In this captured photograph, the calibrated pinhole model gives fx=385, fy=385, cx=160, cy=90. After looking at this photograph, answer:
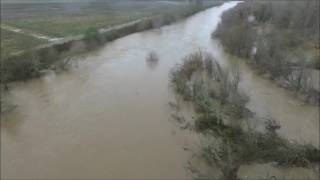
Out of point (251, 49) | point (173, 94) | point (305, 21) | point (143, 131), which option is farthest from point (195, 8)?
point (143, 131)

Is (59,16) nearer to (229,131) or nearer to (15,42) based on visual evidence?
(15,42)

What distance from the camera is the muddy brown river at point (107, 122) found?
8.25 metres

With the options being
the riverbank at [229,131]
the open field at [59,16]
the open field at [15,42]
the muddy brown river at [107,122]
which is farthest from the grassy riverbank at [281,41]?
the open field at [15,42]

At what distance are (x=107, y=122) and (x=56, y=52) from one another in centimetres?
659

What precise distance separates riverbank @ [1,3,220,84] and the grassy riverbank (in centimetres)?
511

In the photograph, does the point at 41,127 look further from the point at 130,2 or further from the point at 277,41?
the point at 130,2

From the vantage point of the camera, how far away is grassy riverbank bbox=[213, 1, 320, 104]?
1309 cm

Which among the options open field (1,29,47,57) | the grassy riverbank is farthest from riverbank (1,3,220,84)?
the grassy riverbank

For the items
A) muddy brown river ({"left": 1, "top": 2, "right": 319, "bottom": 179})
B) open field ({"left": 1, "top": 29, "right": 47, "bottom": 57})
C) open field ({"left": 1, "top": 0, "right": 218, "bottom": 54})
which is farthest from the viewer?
open field ({"left": 1, "top": 0, "right": 218, "bottom": 54})

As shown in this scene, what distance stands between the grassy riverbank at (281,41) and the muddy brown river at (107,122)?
1.82ft

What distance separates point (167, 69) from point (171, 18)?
12554 mm

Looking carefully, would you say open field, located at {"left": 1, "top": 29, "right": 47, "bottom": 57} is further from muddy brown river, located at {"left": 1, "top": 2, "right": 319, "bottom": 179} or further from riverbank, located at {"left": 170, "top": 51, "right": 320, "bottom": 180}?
riverbank, located at {"left": 170, "top": 51, "right": 320, "bottom": 180}

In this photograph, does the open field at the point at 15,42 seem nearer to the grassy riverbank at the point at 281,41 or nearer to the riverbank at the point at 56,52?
the riverbank at the point at 56,52

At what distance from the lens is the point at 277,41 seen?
16.3 metres
